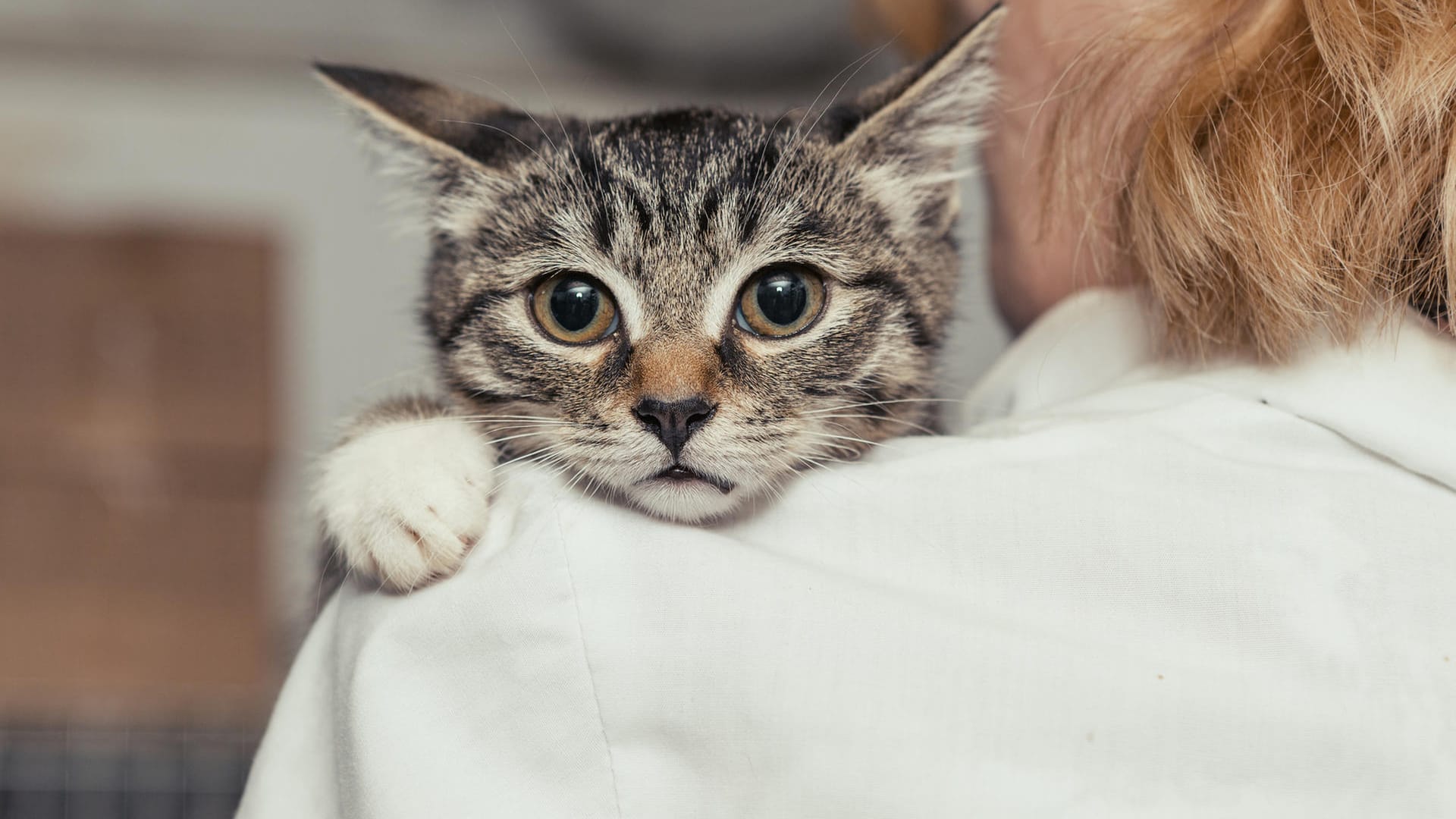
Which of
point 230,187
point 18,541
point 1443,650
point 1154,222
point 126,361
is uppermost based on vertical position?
point 1154,222

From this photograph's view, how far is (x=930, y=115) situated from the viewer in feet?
3.71

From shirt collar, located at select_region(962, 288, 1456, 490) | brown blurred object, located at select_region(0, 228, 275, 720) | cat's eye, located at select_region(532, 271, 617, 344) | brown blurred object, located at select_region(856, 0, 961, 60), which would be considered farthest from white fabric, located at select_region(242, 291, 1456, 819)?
brown blurred object, located at select_region(0, 228, 275, 720)

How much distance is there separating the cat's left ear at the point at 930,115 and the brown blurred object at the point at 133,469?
2.08 meters

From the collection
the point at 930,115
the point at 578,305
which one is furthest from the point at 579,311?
the point at 930,115

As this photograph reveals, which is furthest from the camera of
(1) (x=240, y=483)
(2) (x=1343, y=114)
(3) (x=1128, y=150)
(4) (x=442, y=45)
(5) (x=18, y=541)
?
(4) (x=442, y=45)

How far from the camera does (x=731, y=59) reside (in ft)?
11.0

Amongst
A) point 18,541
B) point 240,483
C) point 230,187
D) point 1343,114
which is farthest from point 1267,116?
point 230,187

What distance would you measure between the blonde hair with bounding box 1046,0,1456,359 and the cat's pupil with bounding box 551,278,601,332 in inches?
19.2

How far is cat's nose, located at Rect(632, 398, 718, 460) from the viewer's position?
90 centimetres

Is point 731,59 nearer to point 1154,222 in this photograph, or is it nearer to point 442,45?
point 442,45

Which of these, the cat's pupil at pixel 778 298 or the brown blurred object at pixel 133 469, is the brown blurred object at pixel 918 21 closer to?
the cat's pupil at pixel 778 298

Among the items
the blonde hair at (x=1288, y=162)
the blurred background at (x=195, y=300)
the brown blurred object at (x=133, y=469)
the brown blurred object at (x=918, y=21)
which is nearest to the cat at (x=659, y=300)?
the blonde hair at (x=1288, y=162)

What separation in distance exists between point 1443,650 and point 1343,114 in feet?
1.34

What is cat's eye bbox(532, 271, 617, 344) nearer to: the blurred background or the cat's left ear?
the cat's left ear
